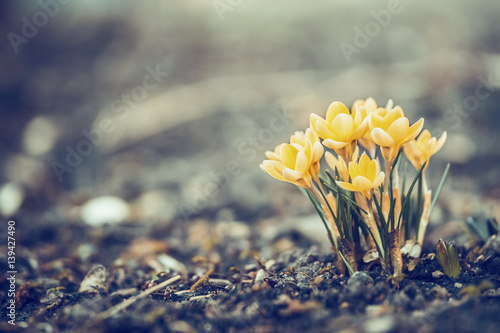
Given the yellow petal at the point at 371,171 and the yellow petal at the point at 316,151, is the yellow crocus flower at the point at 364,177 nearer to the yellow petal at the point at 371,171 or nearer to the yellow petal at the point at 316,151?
the yellow petal at the point at 371,171

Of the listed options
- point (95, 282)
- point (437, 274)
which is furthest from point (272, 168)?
point (95, 282)

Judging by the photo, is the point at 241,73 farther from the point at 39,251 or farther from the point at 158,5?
the point at 39,251

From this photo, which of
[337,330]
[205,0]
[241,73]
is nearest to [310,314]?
[337,330]

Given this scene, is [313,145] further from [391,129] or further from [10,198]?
[10,198]

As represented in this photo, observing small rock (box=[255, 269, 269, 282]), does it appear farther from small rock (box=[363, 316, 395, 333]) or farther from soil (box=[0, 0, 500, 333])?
small rock (box=[363, 316, 395, 333])

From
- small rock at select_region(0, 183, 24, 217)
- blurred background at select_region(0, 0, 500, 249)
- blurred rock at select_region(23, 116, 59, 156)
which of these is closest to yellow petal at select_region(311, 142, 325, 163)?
blurred background at select_region(0, 0, 500, 249)

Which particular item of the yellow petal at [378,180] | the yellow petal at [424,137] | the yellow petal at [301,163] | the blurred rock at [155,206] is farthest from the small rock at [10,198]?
the yellow petal at [424,137]
